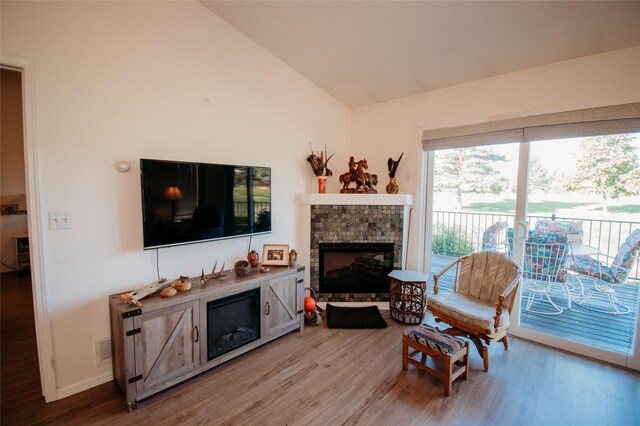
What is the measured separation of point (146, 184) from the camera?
2.16 metres

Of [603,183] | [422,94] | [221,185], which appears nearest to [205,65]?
[221,185]

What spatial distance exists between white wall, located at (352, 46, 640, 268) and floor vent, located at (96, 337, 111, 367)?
3158 mm

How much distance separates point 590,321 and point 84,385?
14.4 ft

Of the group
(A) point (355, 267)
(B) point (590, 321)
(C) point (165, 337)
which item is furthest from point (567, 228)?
(C) point (165, 337)

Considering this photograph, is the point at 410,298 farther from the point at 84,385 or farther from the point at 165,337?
the point at 84,385

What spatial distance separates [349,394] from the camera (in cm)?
208

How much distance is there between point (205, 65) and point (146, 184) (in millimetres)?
1280

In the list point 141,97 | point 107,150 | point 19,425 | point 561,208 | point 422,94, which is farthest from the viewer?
point 422,94

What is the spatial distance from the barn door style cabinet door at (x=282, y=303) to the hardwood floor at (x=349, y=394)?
22 cm

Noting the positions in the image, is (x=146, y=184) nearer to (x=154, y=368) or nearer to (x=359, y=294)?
(x=154, y=368)

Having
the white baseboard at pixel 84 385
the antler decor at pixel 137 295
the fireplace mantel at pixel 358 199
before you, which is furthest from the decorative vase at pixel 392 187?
the white baseboard at pixel 84 385

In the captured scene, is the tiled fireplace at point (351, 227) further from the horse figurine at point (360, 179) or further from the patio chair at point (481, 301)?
the patio chair at point (481, 301)

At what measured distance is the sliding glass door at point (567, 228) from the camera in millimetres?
2484

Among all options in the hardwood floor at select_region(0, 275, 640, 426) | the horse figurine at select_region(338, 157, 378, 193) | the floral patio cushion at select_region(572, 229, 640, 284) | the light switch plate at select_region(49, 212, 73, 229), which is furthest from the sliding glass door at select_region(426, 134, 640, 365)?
the light switch plate at select_region(49, 212, 73, 229)
